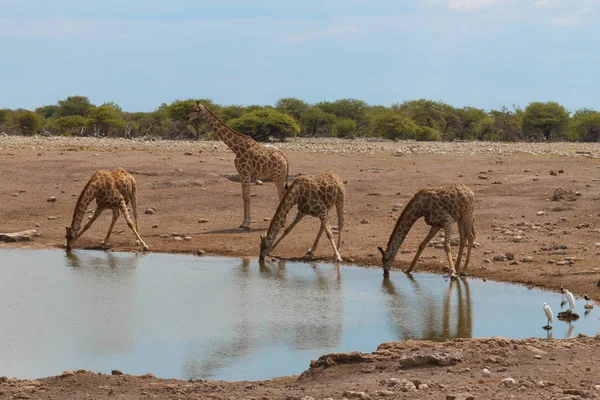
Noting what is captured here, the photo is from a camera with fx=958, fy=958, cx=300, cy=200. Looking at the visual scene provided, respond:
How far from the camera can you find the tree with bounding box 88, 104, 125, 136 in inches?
2372

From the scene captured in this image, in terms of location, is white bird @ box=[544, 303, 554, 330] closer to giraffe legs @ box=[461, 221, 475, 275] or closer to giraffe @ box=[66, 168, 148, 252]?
giraffe legs @ box=[461, 221, 475, 275]

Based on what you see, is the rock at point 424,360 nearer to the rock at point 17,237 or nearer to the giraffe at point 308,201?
the giraffe at point 308,201

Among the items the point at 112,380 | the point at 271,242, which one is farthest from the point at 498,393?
the point at 271,242

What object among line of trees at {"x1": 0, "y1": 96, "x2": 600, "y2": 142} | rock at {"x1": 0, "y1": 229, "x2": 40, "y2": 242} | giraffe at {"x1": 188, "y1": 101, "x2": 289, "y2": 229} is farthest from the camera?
line of trees at {"x1": 0, "y1": 96, "x2": 600, "y2": 142}

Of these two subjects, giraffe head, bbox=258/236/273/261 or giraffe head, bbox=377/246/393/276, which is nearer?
giraffe head, bbox=377/246/393/276

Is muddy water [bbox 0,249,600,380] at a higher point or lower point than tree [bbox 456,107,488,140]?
lower

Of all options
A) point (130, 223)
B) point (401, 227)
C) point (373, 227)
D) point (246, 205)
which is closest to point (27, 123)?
point (246, 205)

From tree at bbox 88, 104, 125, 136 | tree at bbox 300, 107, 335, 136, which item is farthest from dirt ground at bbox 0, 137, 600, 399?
tree at bbox 300, 107, 335, 136

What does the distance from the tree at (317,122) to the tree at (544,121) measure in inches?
501

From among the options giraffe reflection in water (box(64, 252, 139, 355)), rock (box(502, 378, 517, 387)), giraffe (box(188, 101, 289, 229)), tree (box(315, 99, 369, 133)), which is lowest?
giraffe reflection in water (box(64, 252, 139, 355))

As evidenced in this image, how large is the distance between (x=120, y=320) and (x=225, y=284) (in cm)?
276

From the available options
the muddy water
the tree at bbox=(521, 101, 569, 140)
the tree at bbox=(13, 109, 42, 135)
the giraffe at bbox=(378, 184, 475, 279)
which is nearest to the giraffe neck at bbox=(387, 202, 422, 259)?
the giraffe at bbox=(378, 184, 475, 279)

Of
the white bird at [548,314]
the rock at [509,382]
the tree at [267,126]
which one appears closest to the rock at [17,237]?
the white bird at [548,314]

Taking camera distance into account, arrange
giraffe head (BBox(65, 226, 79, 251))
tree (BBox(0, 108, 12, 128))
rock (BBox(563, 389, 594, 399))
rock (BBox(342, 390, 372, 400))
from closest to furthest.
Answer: rock (BBox(563, 389, 594, 399)) → rock (BBox(342, 390, 372, 400)) → giraffe head (BBox(65, 226, 79, 251)) → tree (BBox(0, 108, 12, 128))
